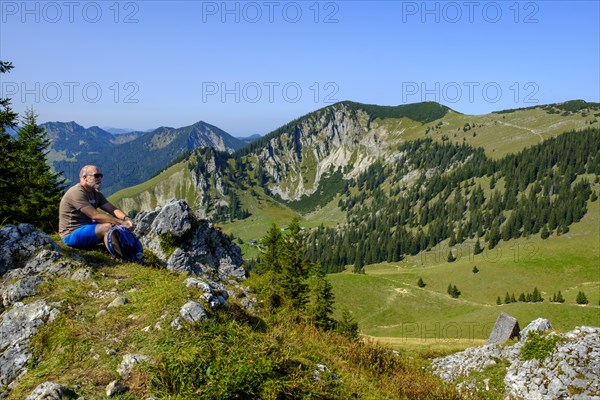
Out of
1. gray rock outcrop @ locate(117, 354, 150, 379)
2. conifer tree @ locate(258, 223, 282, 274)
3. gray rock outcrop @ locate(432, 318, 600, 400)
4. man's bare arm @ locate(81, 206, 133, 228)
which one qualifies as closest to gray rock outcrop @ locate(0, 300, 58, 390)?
gray rock outcrop @ locate(117, 354, 150, 379)

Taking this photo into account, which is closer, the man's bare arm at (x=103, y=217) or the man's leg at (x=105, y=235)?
the man's bare arm at (x=103, y=217)

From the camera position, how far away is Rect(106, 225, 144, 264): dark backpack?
46.5ft

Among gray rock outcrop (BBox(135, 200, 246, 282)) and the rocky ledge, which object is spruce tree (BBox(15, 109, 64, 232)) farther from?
Answer: the rocky ledge

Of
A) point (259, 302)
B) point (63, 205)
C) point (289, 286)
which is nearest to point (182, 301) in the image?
point (63, 205)

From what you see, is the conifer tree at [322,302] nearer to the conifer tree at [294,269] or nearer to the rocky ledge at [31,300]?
the conifer tree at [294,269]

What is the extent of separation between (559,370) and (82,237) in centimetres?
2351

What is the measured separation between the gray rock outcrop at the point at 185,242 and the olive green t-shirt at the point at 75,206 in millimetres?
14226

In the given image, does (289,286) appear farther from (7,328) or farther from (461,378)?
Answer: (7,328)

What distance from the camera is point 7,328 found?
9391 mm

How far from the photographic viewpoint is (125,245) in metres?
14.8

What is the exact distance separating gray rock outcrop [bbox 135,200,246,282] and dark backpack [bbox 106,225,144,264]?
519 inches

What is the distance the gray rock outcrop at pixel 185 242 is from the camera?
3011 cm

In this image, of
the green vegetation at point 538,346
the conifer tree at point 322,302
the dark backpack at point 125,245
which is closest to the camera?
the dark backpack at point 125,245

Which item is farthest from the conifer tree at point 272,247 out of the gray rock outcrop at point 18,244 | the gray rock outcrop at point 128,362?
the gray rock outcrop at point 128,362
